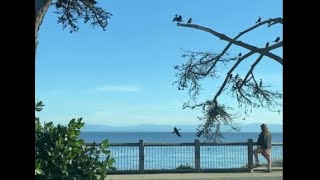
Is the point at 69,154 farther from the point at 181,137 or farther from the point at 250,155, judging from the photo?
the point at 250,155

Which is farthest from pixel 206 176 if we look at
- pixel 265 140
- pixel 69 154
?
pixel 69 154

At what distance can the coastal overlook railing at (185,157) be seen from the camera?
8.61 meters

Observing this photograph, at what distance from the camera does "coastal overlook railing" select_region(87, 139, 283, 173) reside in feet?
28.2

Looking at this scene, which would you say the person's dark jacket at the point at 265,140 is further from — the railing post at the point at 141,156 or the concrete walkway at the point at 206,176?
the railing post at the point at 141,156

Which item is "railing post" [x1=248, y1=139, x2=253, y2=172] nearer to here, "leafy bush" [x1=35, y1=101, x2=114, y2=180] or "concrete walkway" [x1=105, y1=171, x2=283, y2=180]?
"concrete walkway" [x1=105, y1=171, x2=283, y2=180]

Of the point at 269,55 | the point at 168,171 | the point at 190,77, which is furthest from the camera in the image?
the point at 168,171

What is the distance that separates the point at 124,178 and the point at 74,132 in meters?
3.47

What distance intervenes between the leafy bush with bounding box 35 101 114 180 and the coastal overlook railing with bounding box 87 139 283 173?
399 cm

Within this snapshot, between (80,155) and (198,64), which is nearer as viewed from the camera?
(198,64)

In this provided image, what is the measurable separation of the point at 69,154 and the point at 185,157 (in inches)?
209

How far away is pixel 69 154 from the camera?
398cm
